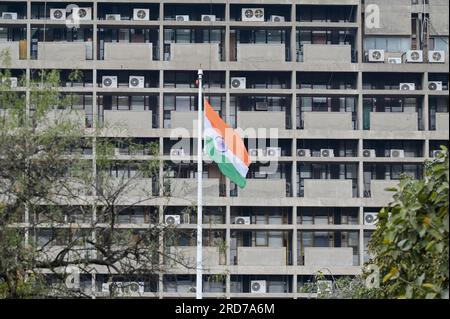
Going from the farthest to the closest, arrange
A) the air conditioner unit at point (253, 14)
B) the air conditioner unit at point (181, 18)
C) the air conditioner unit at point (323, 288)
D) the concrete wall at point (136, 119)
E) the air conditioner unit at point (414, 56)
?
the air conditioner unit at point (253, 14), the air conditioner unit at point (181, 18), the air conditioner unit at point (414, 56), the concrete wall at point (136, 119), the air conditioner unit at point (323, 288)

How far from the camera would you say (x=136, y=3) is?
86.4ft

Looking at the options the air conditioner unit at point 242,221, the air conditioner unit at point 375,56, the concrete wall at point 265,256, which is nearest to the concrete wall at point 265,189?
the air conditioner unit at point 242,221

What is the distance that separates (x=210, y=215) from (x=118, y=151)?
13.2 metres

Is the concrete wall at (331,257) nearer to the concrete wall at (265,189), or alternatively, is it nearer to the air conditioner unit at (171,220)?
the concrete wall at (265,189)

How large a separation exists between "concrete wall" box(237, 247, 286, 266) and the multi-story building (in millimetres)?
36

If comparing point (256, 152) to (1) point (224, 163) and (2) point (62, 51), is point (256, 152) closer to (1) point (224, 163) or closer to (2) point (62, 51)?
(2) point (62, 51)

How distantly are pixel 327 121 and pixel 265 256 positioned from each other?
3394 mm

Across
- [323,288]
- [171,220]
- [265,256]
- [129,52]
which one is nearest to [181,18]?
[129,52]

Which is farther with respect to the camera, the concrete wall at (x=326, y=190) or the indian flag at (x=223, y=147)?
the concrete wall at (x=326, y=190)

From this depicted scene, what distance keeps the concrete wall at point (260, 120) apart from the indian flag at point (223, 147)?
621 centimetres

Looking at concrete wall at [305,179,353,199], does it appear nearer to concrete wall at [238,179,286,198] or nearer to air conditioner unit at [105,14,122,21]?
concrete wall at [238,179,286,198]

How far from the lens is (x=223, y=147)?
19.3 m

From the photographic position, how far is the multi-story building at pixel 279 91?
25.9 metres

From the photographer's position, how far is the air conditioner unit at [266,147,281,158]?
26047mm
